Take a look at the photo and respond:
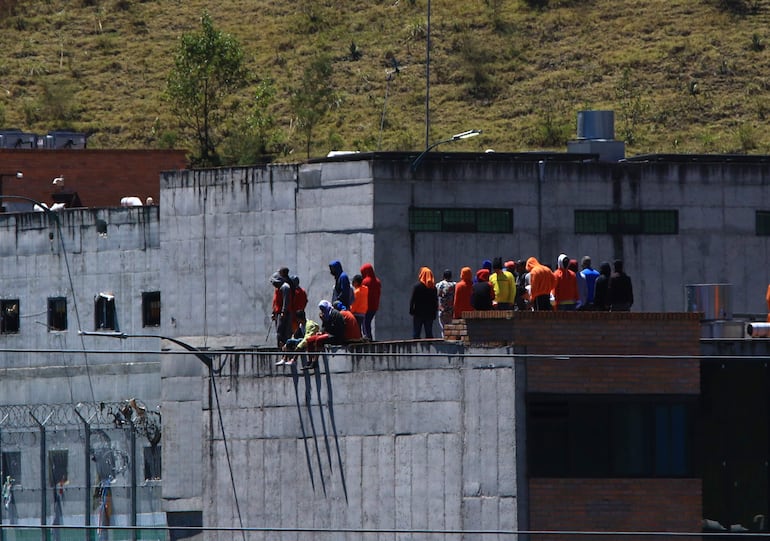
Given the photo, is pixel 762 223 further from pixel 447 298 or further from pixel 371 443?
pixel 371 443

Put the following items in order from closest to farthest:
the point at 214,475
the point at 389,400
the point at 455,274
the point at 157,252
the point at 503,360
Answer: the point at 503,360, the point at 389,400, the point at 214,475, the point at 455,274, the point at 157,252

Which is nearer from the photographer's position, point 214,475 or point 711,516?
point 711,516

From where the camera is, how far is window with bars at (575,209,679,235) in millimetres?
41875

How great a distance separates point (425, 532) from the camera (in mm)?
30609

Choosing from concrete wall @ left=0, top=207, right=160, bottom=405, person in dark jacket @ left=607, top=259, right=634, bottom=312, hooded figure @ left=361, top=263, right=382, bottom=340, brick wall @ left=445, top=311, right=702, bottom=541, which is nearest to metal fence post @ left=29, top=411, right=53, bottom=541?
concrete wall @ left=0, top=207, right=160, bottom=405

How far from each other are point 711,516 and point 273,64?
71242mm

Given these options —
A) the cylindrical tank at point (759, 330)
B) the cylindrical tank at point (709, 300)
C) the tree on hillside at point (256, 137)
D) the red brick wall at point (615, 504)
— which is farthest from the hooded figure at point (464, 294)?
the tree on hillside at point (256, 137)

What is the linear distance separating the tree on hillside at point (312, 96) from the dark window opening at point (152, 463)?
41561mm

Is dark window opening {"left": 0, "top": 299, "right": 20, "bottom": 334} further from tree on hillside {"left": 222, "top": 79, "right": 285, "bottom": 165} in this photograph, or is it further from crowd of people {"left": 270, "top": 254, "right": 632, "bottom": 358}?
tree on hillside {"left": 222, "top": 79, "right": 285, "bottom": 165}

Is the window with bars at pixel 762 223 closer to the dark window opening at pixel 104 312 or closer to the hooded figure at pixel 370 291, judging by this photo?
the hooded figure at pixel 370 291

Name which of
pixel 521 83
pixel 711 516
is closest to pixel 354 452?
pixel 711 516

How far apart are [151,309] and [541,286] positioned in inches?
673

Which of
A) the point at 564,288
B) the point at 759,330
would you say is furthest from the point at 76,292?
the point at 759,330

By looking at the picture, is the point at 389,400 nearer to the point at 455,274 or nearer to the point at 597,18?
the point at 455,274
